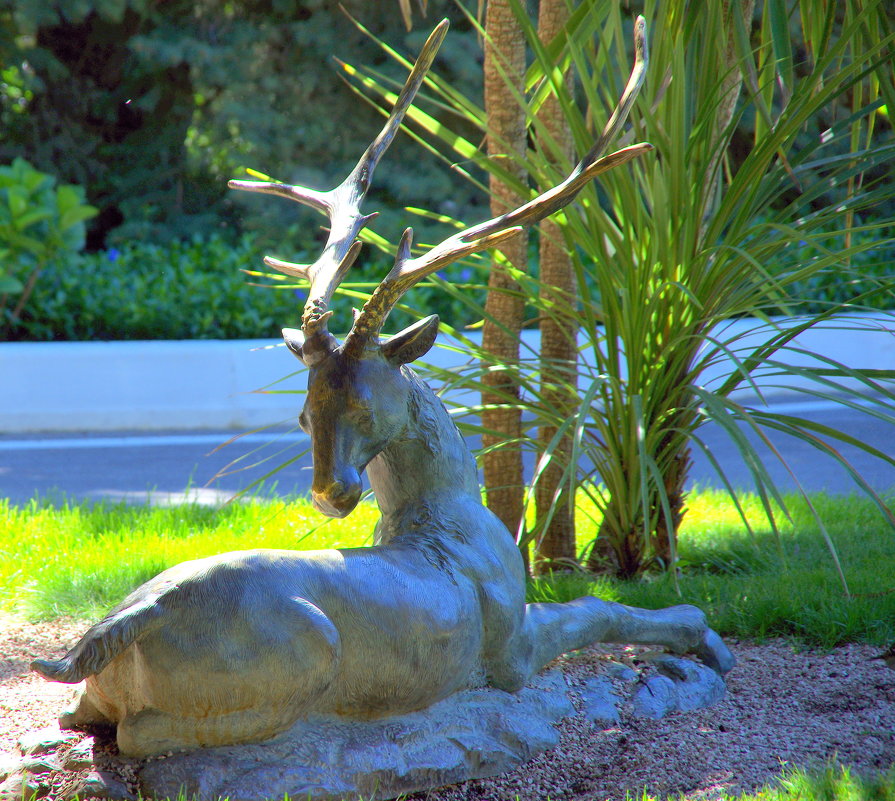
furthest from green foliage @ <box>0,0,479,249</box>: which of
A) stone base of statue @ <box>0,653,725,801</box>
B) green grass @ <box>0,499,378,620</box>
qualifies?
stone base of statue @ <box>0,653,725,801</box>

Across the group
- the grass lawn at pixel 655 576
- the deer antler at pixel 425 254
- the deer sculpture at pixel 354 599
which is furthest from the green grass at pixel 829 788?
the deer antler at pixel 425 254

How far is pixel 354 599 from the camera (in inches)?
75.9

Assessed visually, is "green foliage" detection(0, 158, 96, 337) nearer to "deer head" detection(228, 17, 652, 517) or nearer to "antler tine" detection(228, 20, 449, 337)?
"antler tine" detection(228, 20, 449, 337)

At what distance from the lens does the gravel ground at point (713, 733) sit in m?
2.06

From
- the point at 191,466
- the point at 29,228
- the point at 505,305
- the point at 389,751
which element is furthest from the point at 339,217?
the point at 29,228

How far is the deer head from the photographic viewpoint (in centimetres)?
193

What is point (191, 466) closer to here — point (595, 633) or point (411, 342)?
point (595, 633)

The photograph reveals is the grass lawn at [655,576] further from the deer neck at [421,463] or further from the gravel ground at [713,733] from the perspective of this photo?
the deer neck at [421,463]

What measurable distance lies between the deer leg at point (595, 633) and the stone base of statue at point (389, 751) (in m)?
0.08

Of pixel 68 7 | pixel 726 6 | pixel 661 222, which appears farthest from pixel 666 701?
pixel 68 7

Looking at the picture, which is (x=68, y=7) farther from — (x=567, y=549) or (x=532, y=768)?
(x=532, y=768)

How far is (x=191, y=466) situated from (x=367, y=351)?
4.28 m

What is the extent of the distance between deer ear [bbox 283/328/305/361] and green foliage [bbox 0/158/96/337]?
19.5ft

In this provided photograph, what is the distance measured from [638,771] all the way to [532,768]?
23 centimetres
